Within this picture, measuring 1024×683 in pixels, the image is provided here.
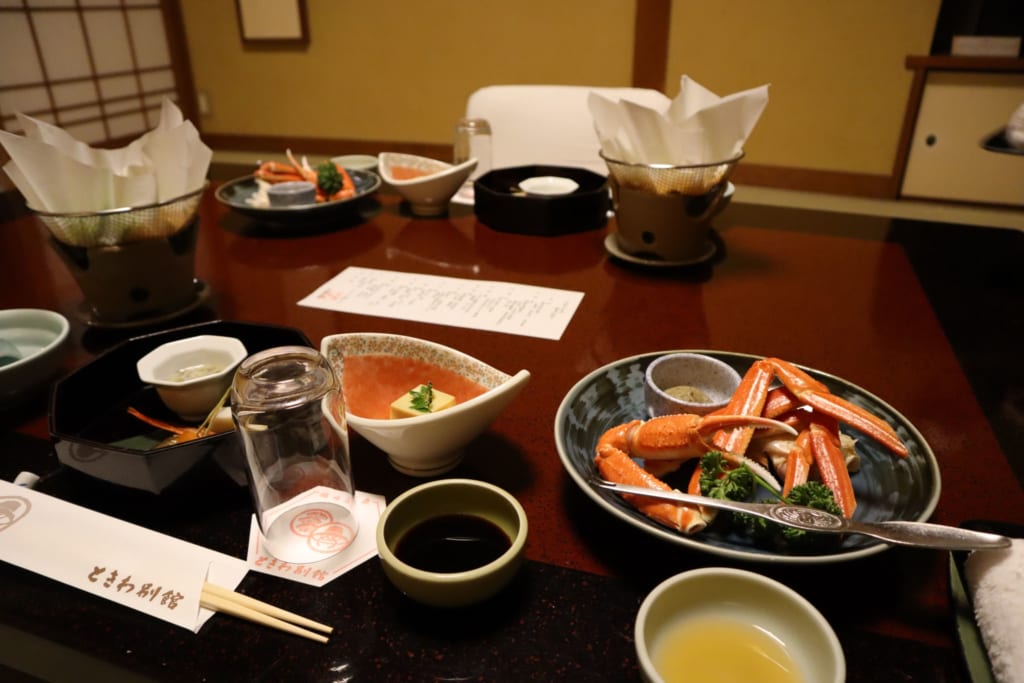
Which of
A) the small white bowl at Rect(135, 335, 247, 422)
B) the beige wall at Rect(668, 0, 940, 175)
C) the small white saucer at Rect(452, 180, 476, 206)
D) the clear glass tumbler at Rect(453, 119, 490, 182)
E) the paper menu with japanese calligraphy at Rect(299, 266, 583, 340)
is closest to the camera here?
the small white bowl at Rect(135, 335, 247, 422)

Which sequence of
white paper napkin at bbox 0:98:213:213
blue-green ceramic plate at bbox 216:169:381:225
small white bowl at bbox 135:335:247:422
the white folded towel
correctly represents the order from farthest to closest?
blue-green ceramic plate at bbox 216:169:381:225, white paper napkin at bbox 0:98:213:213, small white bowl at bbox 135:335:247:422, the white folded towel

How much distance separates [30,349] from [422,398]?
646 millimetres

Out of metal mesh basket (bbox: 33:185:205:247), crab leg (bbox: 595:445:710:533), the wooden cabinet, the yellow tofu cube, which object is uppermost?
metal mesh basket (bbox: 33:185:205:247)

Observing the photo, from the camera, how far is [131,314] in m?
1.09

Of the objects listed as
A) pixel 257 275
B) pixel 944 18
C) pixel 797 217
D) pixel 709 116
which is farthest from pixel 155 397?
pixel 944 18

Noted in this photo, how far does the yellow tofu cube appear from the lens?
72 cm

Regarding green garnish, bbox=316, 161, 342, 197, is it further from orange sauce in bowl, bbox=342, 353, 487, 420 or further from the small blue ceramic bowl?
orange sauce in bowl, bbox=342, 353, 487, 420

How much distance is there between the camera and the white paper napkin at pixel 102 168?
97 cm

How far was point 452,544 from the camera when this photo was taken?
617 millimetres

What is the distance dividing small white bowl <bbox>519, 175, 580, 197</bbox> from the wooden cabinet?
9.14 feet

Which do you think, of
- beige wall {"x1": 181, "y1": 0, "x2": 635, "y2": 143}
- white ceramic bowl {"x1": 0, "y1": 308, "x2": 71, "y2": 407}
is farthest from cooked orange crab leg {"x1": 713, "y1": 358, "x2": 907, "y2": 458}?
beige wall {"x1": 181, "y1": 0, "x2": 635, "y2": 143}

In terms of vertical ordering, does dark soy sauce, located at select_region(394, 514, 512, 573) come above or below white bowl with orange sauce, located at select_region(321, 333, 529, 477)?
below

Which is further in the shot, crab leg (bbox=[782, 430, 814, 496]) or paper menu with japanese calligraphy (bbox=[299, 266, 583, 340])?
paper menu with japanese calligraphy (bbox=[299, 266, 583, 340])

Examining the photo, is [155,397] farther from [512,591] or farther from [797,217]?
[797,217]
